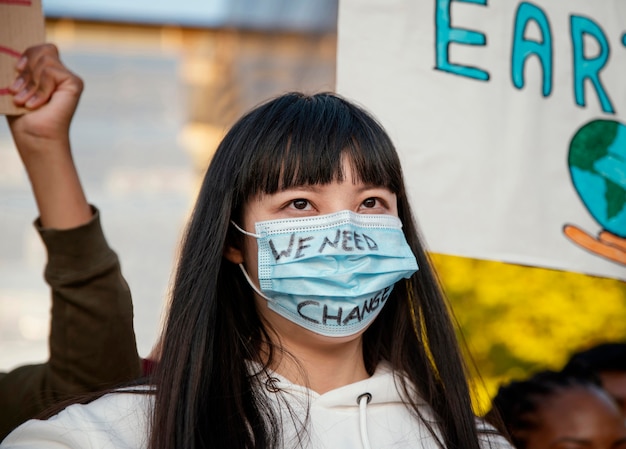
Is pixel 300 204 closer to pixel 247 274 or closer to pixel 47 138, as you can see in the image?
pixel 247 274

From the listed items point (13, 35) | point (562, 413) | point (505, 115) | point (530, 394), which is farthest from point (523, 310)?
point (13, 35)

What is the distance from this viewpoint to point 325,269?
2.34m

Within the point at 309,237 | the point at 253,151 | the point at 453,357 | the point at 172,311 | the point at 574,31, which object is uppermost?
the point at 574,31

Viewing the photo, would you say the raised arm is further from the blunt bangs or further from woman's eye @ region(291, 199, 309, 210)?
woman's eye @ region(291, 199, 309, 210)

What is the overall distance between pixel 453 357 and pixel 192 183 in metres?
4.05

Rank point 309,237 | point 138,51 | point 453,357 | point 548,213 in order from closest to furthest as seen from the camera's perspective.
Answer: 1. point 309,237
2. point 453,357
3. point 548,213
4. point 138,51

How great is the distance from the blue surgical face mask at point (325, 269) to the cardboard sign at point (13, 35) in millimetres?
914

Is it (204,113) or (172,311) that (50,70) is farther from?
(204,113)

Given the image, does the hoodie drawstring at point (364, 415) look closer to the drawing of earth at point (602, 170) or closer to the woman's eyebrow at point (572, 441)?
the woman's eyebrow at point (572, 441)

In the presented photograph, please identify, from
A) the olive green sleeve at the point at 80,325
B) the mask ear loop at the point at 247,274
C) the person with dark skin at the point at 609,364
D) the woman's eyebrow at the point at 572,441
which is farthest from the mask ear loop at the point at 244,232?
the person with dark skin at the point at 609,364

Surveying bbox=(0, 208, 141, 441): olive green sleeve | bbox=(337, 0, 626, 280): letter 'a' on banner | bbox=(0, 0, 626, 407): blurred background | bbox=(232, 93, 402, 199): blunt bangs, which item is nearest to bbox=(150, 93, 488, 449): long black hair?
bbox=(232, 93, 402, 199): blunt bangs

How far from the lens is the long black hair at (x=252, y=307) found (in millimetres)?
2260

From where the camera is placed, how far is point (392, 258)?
2.42 m

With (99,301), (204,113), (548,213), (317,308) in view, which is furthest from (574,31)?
(204,113)
